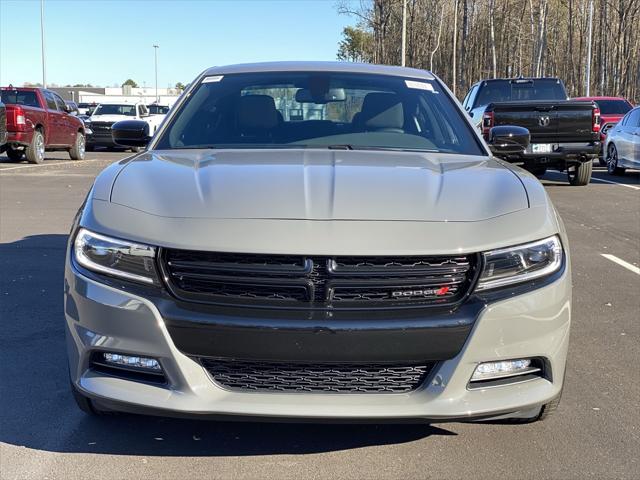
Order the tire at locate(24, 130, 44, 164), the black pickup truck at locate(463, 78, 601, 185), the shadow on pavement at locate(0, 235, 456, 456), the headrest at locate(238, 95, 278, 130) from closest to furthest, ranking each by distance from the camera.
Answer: the shadow on pavement at locate(0, 235, 456, 456)
the headrest at locate(238, 95, 278, 130)
the black pickup truck at locate(463, 78, 601, 185)
the tire at locate(24, 130, 44, 164)

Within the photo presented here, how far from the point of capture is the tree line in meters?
47.5

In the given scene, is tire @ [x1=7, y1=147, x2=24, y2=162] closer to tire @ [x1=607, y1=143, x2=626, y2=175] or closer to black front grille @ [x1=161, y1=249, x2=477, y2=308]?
tire @ [x1=607, y1=143, x2=626, y2=175]

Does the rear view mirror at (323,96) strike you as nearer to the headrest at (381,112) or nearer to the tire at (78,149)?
the headrest at (381,112)

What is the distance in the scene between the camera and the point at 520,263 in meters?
2.93

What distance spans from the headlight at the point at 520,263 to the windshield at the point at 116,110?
84.3ft

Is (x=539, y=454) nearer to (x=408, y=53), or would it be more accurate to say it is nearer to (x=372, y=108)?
(x=372, y=108)

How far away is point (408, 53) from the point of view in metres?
56.6

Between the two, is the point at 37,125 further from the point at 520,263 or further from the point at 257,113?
the point at 520,263

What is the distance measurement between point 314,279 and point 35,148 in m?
17.7

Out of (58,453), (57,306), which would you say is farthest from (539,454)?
(57,306)

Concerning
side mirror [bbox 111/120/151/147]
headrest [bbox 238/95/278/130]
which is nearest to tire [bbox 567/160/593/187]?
side mirror [bbox 111/120/151/147]

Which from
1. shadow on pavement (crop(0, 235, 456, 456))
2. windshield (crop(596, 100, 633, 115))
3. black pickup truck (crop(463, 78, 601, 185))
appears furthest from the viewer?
windshield (crop(596, 100, 633, 115))

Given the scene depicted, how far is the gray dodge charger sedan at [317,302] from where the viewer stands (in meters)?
2.76

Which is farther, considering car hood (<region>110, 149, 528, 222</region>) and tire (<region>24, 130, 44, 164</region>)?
tire (<region>24, 130, 44, 164</region>)
